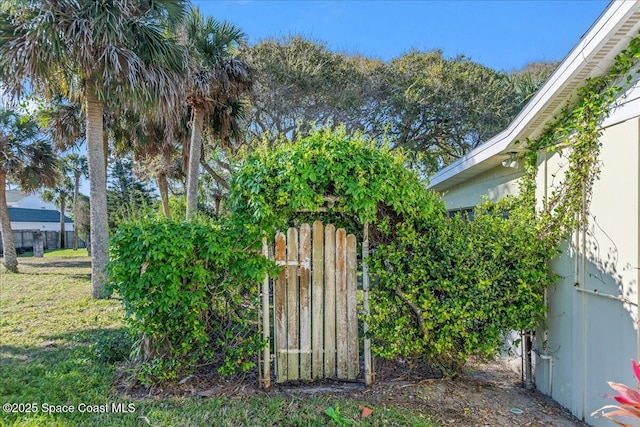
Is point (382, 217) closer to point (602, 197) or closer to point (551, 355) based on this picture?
point (602, 197)

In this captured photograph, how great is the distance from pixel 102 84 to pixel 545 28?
15528 mm

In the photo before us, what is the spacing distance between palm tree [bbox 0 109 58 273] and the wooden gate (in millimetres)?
12955

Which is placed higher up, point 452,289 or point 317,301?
point 452,289

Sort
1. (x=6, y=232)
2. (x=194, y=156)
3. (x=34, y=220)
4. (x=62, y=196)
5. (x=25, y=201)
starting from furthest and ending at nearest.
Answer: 1. (x=25, y=201)
2. (x=62, y=196)
3. (x=34, y=220)
4. (x=6, y=232)
5. (x=194, y=156)

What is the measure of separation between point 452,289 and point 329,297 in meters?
1.26

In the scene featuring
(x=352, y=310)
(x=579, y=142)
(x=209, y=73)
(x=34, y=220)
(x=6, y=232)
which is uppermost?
(x=209, y=73)

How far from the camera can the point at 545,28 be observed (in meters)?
14.4

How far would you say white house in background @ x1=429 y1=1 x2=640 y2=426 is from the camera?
3047 mm

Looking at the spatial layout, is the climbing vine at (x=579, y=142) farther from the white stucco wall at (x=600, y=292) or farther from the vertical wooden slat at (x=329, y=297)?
the vertical wooden slat at (x=329, y=297)

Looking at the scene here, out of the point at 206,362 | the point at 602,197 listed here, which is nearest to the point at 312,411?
the point at 206,362

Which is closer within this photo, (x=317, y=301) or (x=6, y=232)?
(x=317, y=301)

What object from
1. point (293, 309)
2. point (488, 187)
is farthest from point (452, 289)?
point (488, 187)

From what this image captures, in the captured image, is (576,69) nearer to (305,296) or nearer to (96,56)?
(305,296)

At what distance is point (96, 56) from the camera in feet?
23.3
